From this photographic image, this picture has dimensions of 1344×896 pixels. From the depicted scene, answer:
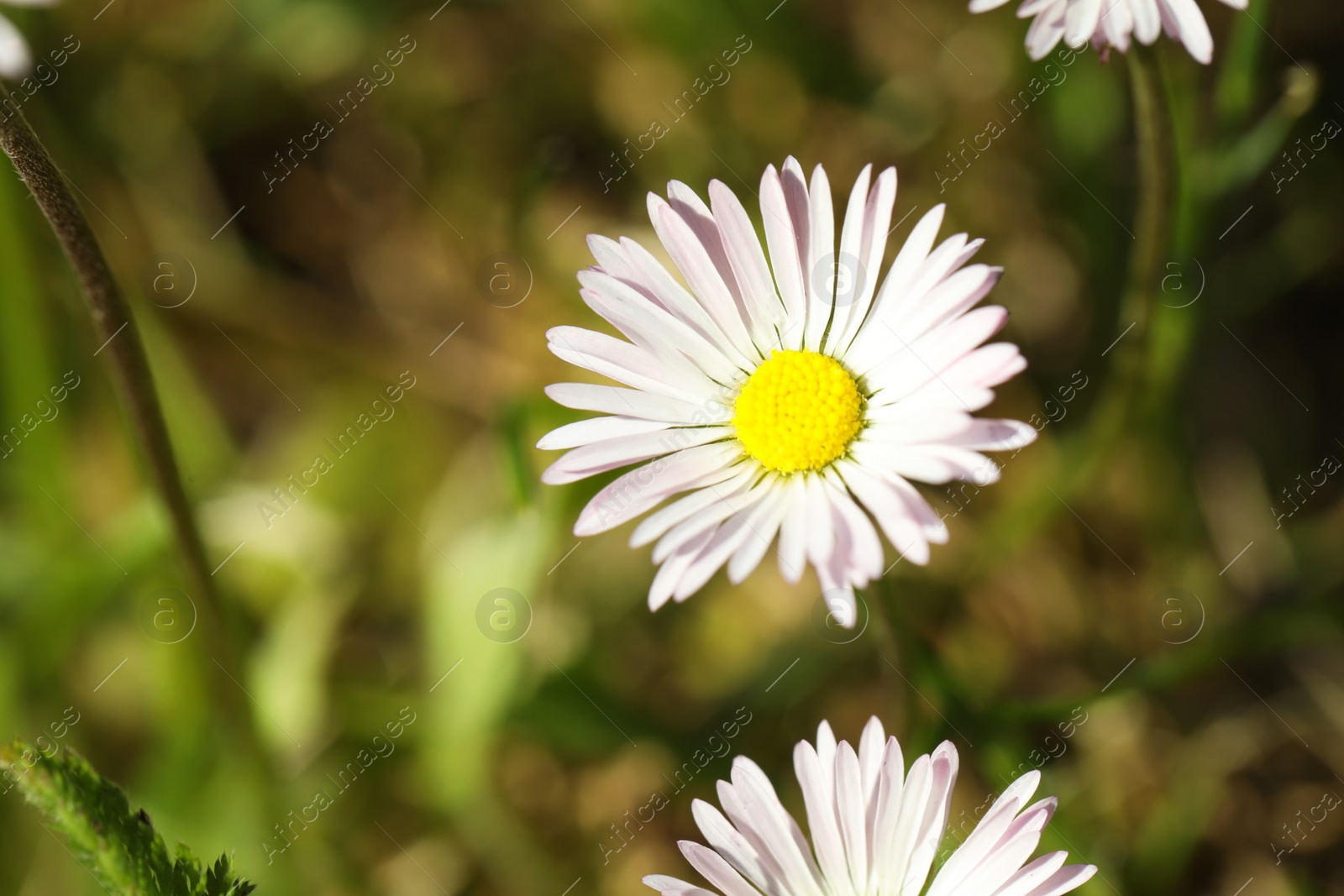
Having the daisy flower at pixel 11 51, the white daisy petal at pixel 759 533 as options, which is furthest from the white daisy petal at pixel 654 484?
the daisy flower at pixel 11 51

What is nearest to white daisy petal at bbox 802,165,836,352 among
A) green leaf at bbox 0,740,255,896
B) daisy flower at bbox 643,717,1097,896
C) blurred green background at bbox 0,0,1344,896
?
blurred green background at bbox 0,0,1344,896

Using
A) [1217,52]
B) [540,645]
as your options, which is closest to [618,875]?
[540,645]

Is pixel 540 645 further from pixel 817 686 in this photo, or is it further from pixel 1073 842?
pixel 1073 842

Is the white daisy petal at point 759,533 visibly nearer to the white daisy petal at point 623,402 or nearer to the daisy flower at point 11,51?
the white daisy petal at point 623,402

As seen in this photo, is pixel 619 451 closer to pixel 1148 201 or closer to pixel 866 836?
pixel 866 836

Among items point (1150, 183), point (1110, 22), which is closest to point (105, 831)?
point (1110, 22)

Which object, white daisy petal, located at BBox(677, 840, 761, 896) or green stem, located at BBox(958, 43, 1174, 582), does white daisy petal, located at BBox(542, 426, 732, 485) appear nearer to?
white daisy petal, located at BBox(677, 840, 761, 896)
